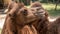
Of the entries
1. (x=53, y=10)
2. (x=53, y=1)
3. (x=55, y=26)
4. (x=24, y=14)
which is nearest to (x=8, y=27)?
(x=24, y=14)

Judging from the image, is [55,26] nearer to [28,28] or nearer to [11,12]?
[28,28]

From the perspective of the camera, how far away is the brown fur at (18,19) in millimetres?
2997

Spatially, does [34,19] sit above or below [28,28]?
above

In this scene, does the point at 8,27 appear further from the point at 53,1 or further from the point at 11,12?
the point at 53,1

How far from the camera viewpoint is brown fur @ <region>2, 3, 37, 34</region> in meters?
3.00

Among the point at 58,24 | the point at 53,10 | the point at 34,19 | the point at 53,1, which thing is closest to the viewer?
the point at 34,19

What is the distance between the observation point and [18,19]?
303cm

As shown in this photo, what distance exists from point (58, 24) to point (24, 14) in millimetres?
570

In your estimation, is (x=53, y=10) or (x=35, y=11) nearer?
(x=35, y=11)

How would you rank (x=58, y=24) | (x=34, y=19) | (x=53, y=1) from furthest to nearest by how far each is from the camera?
(x=53, y=1) → (x=58, y=24) → (x=34, y=19)

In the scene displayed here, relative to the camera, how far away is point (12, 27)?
307 cm

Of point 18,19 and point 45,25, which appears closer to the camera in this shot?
point 18,19

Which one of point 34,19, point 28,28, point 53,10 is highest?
point 34,19

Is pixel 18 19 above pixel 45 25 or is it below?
above
